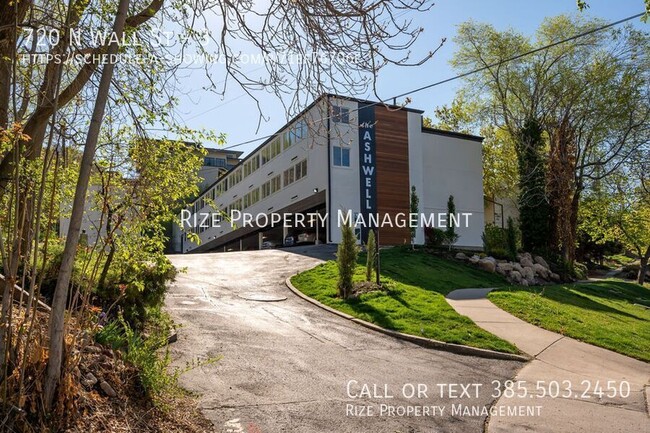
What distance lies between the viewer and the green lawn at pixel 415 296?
399 inches

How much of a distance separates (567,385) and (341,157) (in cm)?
2134

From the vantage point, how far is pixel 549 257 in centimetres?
2836

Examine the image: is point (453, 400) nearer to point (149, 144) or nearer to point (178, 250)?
point (149, 144)

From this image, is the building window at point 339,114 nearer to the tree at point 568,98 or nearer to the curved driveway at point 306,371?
the curved driveway at point 306,371

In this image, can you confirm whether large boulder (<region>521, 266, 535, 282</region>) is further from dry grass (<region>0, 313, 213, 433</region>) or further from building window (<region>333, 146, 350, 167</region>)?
dry grass (<region>0, 313, 213, 433</region>)

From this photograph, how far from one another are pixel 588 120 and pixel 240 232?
1060 inches

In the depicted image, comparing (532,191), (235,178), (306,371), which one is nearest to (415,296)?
(306,371)

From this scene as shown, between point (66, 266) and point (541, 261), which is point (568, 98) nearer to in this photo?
point (541, 261)

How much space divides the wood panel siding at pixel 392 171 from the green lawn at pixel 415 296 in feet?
23.1

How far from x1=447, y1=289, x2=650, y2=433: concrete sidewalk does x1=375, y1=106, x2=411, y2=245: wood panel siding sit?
16.3m

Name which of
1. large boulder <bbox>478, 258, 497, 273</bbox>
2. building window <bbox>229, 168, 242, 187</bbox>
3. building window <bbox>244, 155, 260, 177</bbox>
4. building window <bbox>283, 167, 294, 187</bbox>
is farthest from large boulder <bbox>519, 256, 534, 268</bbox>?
building window <bbox>229, 168, 242, 187</bbox>

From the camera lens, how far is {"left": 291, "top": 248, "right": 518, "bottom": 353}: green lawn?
1012 centimetres

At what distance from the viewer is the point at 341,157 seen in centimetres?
2781

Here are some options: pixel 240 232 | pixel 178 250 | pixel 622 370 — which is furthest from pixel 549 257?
pixel 178 250
